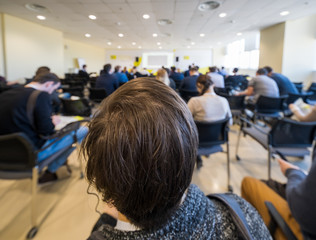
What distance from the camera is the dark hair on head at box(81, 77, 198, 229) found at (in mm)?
348

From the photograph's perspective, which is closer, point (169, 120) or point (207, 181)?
point (169, 120)

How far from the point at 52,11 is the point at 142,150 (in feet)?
24.3

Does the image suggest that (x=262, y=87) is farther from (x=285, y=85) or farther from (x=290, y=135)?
(x=290, y=135)

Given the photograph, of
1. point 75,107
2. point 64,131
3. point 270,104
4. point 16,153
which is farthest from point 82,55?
point 16,153

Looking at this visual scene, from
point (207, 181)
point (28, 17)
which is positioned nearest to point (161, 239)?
point (207, 181)

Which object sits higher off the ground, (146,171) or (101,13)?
(101,13)

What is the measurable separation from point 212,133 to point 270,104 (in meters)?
1.95

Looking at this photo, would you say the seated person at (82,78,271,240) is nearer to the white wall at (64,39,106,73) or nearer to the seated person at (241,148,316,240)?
the seated person at (241,148,316,240)

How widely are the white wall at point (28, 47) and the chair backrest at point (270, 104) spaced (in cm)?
818

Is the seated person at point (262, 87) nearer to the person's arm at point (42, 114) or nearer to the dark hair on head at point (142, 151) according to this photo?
the person's arm at point (42, 114)

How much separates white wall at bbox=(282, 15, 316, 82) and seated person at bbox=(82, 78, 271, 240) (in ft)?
29.7

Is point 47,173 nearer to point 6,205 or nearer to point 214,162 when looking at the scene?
point 6,205

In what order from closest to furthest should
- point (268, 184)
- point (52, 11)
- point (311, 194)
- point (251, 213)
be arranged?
point (251, 213)
point (311, 194)
point (268, 184)
point (52, 11)

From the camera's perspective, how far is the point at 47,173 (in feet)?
6.89
